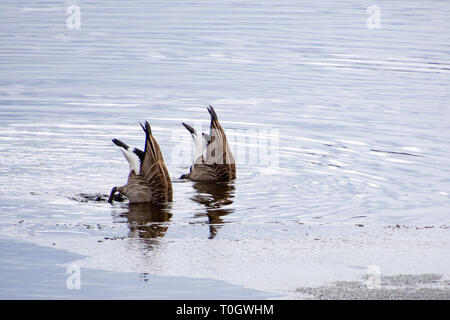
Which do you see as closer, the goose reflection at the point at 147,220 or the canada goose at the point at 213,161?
the goose reflection at the point at 147,220

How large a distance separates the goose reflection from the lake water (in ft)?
0.16

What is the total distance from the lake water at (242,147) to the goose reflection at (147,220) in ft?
0.16

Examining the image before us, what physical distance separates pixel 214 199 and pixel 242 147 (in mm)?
3528

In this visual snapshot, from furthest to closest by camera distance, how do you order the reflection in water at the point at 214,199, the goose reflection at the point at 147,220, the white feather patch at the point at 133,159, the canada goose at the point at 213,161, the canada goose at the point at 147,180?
1. the canada goose at the point at 213,161
2. the white feather patch at the point at 133,159
3. the canada goose at the point at 147,180
4. the reflection in water at the point at 214,199
5. the goose reflection at the point at 147,220

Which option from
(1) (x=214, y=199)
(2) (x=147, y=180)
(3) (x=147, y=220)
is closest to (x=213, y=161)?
(1) (x=214, y=199)

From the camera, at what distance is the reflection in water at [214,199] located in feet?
37.1

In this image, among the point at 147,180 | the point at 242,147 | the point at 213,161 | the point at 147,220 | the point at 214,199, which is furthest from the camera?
the point at 242,147

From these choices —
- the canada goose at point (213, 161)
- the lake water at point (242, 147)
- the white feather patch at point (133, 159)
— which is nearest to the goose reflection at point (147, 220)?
the lake water at point (242, 147)

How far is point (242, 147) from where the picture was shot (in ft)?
53.2

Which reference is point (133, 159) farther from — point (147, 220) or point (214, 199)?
point (214, 199)

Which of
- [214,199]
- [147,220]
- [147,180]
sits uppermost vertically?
[147,180]

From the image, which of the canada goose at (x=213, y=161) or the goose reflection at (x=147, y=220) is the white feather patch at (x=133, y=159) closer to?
the goose reflection at (x=147, y=220)

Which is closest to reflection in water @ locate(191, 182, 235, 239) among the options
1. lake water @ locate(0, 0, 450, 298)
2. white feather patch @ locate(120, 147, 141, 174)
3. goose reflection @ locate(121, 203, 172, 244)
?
lake water @ locate(0, 0, 450, 298)
